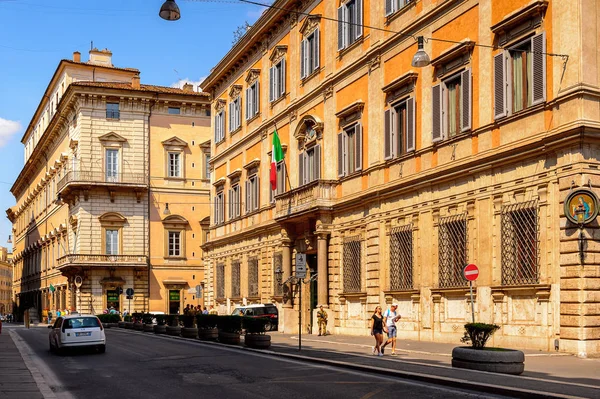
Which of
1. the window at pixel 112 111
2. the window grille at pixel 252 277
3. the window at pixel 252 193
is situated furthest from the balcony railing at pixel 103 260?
the window at pixel 252 193

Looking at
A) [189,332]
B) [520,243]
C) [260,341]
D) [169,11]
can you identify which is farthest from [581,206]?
[189,332]

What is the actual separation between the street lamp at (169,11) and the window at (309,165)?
63.4 ft

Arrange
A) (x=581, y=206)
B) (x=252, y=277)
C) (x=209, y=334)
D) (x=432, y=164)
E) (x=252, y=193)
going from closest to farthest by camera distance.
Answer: (x=581, y=206)
(x=432, y=164)
(x=209, y=334)
(x=252, y=277)
(x=252, y=193)

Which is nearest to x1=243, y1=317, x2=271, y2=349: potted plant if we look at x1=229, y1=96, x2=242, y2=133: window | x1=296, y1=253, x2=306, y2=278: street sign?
x1=296, y1=253, x2=306, y2=278: street sign

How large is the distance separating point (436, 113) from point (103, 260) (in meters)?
45.7

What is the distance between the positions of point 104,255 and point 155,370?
49.4 metres

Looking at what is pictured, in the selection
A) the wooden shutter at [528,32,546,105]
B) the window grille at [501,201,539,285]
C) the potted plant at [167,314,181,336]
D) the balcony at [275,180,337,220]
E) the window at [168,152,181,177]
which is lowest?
the potted plant at [167,314,181,336]

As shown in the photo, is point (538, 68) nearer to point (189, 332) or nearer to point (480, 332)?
point (480, 332)

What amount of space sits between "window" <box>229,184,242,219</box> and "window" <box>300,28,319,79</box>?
1164 centimetres

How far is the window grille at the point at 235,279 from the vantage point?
49.0 m

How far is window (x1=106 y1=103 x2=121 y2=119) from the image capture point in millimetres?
69938

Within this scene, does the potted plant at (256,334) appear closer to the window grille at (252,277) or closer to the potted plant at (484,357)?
the potted plant at (484,357)

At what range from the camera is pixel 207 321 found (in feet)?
110

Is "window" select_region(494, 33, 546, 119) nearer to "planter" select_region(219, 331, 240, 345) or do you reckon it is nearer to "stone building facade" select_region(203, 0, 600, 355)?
"stone building facade" select_region(203, 0, 600, 355)
